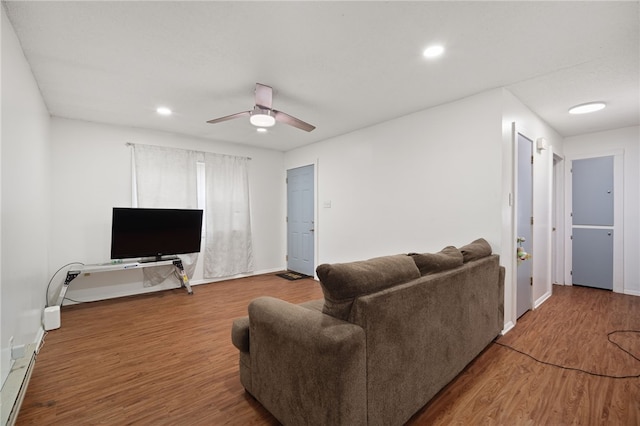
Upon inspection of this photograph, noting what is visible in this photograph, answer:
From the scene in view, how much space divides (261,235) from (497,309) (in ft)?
13.7

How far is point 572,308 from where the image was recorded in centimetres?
355

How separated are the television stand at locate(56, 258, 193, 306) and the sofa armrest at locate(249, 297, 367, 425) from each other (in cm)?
306

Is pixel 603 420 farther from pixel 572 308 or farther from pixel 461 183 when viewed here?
pixel 572 308

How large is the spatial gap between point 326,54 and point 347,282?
185 cm

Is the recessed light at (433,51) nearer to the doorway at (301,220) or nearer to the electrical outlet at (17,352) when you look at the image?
the doorway at (301,220)

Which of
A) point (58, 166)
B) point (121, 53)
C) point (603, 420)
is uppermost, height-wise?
point (121, 53)

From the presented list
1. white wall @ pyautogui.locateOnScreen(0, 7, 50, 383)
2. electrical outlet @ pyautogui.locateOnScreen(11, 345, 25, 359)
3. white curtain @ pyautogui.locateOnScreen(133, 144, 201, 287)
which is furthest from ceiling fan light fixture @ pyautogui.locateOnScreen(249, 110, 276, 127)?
electrical outlet @ pyautogui.locateOnScreen(11, 345, 25, 359)

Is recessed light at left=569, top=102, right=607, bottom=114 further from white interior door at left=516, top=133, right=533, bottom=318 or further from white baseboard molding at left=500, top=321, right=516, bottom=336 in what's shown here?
white baseboard molding at left=500, top=321, right=516, bottom=336

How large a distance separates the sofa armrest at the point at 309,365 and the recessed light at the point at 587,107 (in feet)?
12.8

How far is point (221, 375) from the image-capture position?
2150mm

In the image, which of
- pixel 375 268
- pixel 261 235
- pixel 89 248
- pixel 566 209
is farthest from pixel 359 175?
pixel 89 248

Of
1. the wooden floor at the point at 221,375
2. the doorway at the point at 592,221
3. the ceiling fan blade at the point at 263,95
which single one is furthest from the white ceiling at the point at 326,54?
the wooden floor at the point at 221,375

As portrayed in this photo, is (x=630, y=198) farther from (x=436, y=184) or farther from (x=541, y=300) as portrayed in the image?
(x=436, y=184)

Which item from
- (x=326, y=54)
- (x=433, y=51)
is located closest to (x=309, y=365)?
(x=326, y=54)
